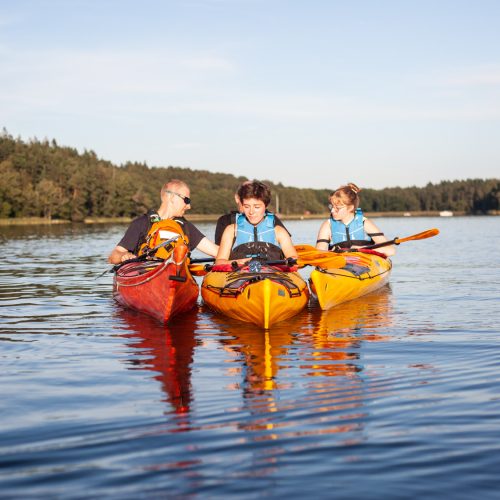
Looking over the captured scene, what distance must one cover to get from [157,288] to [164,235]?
3.38ft

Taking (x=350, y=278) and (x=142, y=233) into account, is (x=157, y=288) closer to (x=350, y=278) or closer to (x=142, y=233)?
(x=142, y=233)

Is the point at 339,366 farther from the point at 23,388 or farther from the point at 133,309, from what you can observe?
the point at 133,309

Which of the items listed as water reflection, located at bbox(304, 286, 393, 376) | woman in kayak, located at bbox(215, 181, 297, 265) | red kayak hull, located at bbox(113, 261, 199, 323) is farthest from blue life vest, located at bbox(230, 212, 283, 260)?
water reflection, located at bbox(304, 286, 393, 376)

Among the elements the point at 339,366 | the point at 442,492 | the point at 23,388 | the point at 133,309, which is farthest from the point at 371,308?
the point at 442,492

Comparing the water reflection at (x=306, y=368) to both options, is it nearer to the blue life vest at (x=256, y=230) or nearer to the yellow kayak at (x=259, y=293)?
the yellow kayak at (x=259, y=293)

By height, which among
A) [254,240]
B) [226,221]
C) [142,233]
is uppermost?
[226,221]

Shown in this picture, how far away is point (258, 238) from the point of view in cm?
1021

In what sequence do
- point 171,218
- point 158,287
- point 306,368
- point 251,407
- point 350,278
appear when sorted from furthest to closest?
1. point 350,278
2. point 171,218
3. point 158,287
4. point 306,368
5. point 251,407

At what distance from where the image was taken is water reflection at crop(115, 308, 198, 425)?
5.73 m

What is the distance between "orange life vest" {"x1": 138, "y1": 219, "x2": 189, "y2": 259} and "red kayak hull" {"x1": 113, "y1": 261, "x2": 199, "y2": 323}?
1.01 ft

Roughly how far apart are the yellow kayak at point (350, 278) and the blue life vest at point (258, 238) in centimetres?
99

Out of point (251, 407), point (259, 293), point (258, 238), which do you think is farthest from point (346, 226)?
point (251, 407)

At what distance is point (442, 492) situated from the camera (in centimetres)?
361

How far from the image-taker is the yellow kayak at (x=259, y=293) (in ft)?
29.6
